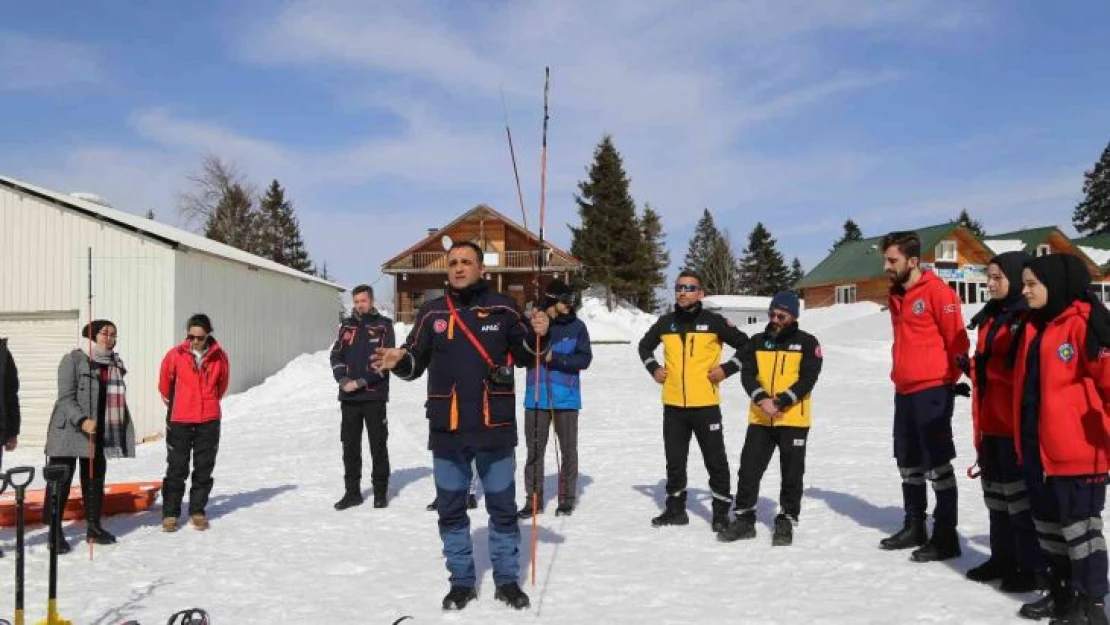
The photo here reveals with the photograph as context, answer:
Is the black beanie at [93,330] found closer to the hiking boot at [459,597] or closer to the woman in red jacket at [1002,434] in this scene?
the hiking boot at [459,597]

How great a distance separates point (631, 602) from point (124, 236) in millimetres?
17051

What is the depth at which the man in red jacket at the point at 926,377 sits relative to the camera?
18.2 feet

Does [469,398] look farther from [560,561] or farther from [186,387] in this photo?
[186,387]

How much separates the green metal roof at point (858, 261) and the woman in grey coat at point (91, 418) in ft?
151

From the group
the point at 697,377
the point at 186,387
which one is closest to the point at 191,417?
the point at 186,387

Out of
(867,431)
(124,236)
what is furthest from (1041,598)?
(124,236)

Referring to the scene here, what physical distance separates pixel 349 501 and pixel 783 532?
448 cm

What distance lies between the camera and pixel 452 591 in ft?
16.2

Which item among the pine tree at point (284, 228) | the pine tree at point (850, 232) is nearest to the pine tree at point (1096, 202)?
the pine tree at point (850, 232)

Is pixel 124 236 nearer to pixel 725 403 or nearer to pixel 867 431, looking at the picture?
pixel 725 403

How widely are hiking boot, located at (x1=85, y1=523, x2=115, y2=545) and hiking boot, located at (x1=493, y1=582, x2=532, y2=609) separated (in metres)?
3.81

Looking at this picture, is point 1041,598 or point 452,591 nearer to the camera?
point 1041,598

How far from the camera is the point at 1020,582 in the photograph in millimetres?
4836

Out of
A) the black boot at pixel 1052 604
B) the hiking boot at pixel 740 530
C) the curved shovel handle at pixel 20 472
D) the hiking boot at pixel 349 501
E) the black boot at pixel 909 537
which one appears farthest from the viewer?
the hiking boot at pixel 349 501
